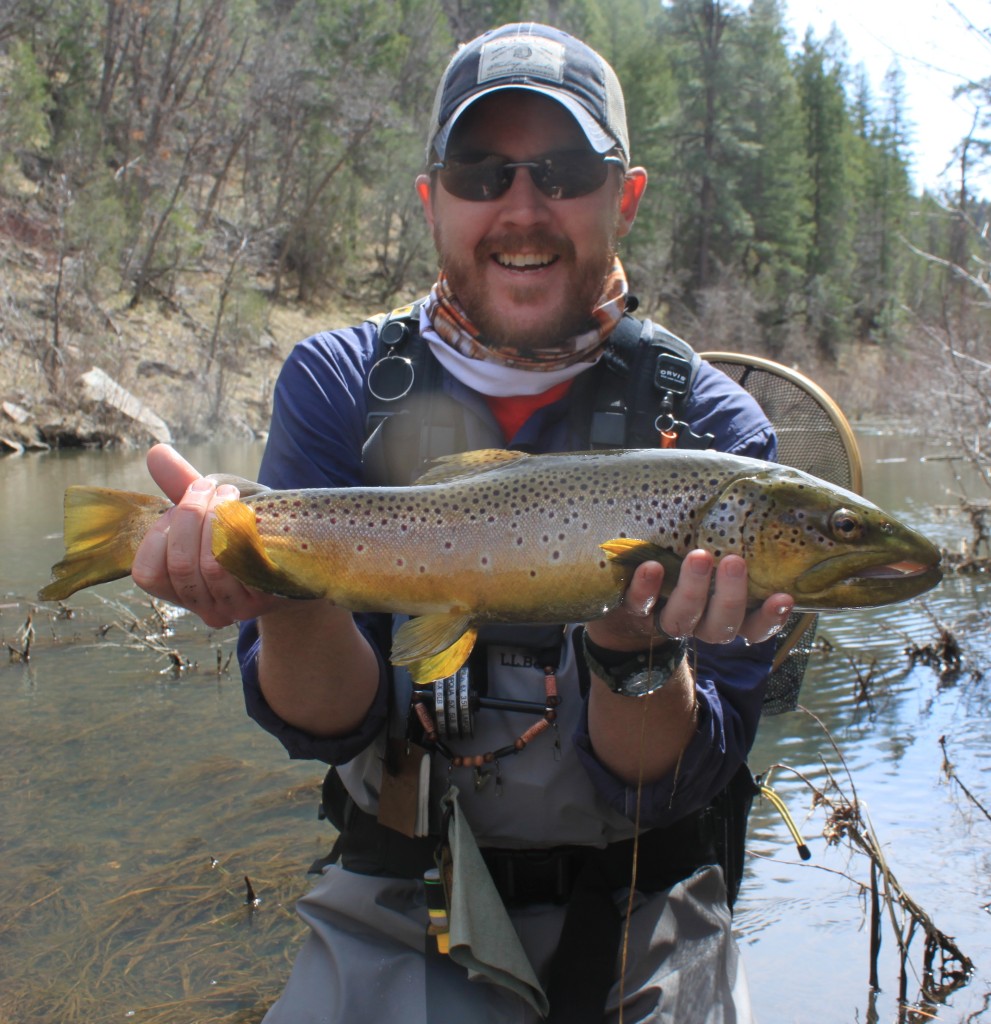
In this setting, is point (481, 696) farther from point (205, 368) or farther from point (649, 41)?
point (649, 41)

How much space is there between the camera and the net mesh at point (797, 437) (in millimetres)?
3674

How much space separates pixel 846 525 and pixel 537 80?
156 cm

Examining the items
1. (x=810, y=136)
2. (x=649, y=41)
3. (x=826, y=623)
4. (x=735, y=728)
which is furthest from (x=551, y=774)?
(x=810, y=136)

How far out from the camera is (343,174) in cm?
3666

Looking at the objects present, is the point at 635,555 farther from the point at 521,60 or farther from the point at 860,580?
the point at 521,60

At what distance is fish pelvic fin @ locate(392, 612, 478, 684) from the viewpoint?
7.43ft

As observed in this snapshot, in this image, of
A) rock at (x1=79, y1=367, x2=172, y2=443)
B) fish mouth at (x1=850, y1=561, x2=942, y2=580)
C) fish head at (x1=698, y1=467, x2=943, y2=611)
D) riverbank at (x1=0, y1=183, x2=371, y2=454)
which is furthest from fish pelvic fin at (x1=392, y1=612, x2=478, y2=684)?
rock at (x1=79, y1=367, x2=172, y2=443)

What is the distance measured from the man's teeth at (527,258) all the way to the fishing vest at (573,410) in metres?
0.31

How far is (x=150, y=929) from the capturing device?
12.0 ft

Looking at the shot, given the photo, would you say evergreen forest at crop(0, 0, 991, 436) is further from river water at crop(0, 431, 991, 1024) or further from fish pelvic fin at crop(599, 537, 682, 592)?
fish pelvic fin at crop(599, 537, 682, 592)

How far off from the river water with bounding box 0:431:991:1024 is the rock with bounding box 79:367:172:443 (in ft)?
45.7

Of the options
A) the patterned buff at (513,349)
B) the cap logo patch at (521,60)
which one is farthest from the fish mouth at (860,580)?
the cap logo patch at (521,60)

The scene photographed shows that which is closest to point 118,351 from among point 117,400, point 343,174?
point 117,400

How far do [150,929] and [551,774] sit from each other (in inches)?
74.8
